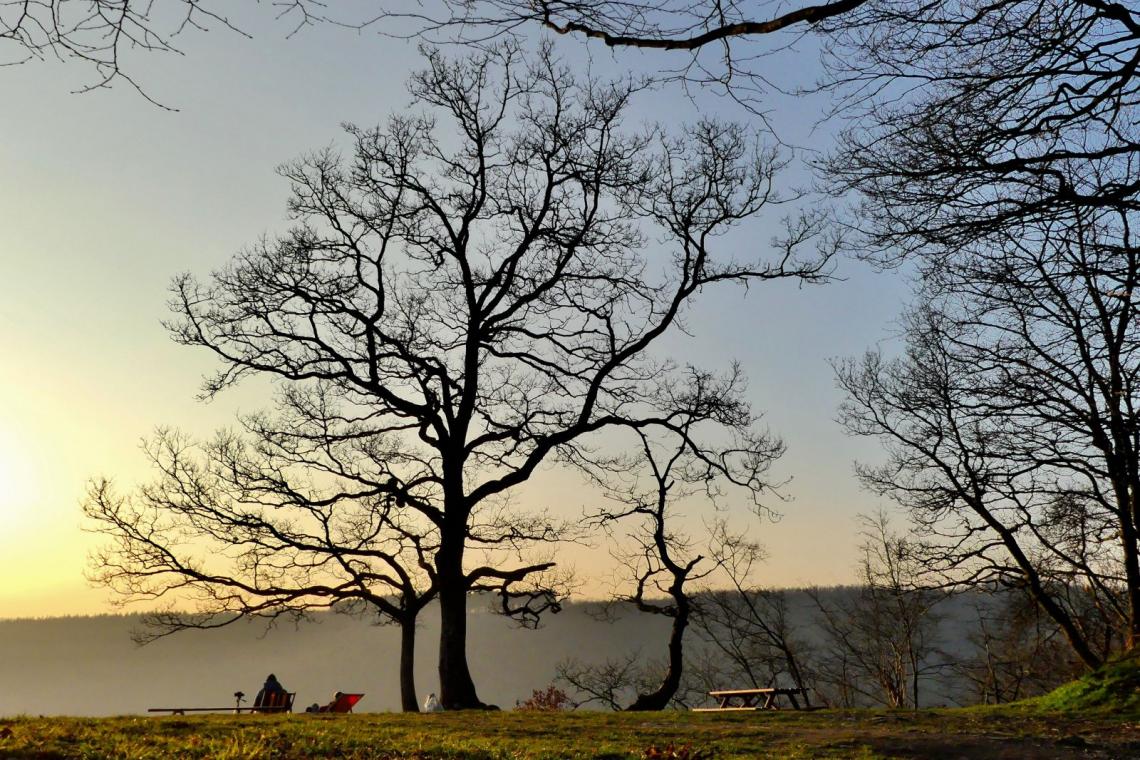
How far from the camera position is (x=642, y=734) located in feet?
33.5

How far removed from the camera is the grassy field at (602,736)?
24.2 feet

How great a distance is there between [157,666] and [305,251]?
3080 inches

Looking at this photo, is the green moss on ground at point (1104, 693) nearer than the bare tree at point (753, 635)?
Yes

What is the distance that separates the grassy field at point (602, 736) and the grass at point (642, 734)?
0.6 inches

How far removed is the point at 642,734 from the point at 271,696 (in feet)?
42.6

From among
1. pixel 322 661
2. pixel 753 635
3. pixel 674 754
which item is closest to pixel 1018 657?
pixel 753 635

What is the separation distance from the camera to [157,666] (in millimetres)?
82125

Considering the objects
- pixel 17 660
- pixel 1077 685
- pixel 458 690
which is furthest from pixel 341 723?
pixel 17 660

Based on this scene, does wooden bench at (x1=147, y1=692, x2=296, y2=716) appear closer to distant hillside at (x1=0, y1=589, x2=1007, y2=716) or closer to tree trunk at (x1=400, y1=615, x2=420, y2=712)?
tree trunk at (x1=400, y1=615, x2=420, y2=712)

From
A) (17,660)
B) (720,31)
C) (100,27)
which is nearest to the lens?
(100,27)

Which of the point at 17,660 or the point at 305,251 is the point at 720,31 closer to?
the point at 305,251

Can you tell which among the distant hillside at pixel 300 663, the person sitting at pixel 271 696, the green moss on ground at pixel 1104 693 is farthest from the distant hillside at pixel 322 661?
the green moss on ground at pixel 1104 693

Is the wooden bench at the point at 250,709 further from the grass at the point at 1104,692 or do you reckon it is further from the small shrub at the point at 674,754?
the grass at the point at 1104,692

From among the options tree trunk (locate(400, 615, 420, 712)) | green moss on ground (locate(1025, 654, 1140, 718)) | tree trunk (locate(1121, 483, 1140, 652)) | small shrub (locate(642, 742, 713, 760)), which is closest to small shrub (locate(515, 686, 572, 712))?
tree trunk (locate(400, 615, 420, 712))
